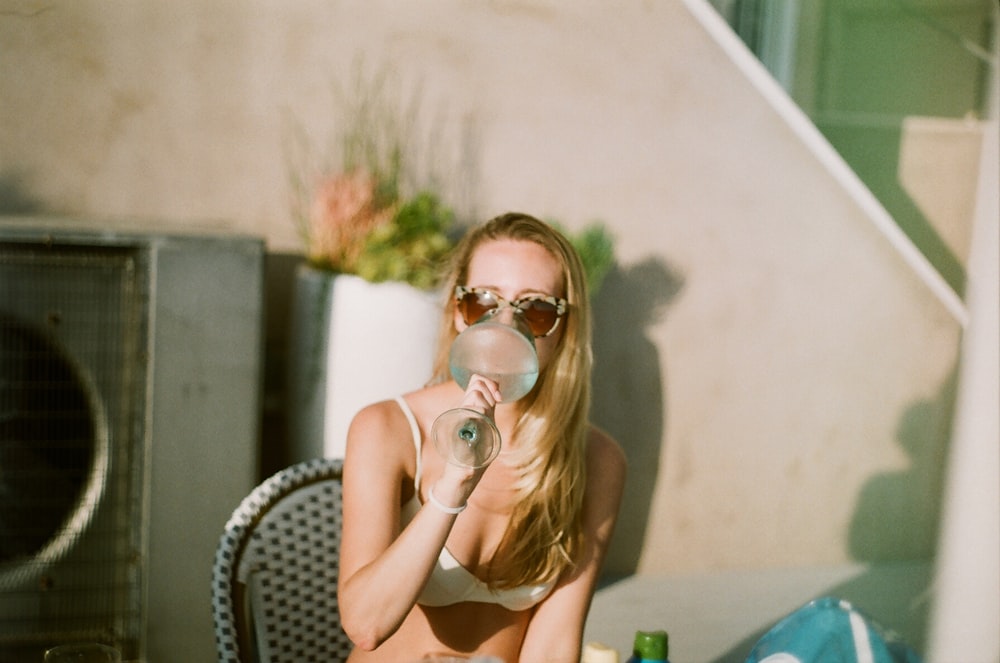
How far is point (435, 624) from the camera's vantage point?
Result: 2.12 meters

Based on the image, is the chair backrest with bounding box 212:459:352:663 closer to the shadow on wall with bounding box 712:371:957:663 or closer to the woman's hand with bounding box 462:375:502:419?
the woman's hand with bounding box 462:375:502:419

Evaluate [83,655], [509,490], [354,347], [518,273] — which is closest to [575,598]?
[509,490]

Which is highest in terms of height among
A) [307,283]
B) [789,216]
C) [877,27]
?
[877,27]

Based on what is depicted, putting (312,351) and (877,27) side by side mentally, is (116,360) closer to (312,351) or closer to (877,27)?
(312,351)

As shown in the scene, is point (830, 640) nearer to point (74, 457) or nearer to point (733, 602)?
point (74, 457)

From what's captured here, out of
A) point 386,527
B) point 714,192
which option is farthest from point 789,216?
point 386,527

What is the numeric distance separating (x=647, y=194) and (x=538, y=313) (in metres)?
2.48

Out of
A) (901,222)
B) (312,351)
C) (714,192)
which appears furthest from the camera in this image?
(901,222)

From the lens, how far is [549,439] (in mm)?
2195

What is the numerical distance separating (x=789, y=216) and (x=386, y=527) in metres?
3.19

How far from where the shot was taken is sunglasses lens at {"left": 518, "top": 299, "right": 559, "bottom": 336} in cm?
200

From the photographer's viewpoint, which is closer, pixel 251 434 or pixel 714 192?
pixel 251 434

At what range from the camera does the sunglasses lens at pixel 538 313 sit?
200 cm

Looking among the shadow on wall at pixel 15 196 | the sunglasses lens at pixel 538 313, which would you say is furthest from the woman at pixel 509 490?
the shadow on wall at pixel 15 196
